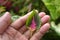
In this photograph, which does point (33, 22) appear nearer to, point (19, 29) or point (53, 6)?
point (19, 29)

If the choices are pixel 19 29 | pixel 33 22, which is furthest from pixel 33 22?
pixel 19 29

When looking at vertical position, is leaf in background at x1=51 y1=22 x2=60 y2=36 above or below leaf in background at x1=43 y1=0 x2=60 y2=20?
below

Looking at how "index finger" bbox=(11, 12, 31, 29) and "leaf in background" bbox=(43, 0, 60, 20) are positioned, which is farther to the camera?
"leaf in background" bbox=(43, 0, 60, 20)

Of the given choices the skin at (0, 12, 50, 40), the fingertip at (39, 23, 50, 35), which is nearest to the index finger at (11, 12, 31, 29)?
the skin at (0, 12, 50, 40)

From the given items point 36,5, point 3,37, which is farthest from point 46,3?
point 3,37

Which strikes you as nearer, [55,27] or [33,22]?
[33,22]

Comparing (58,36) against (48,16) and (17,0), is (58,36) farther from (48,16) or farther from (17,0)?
(17,0)

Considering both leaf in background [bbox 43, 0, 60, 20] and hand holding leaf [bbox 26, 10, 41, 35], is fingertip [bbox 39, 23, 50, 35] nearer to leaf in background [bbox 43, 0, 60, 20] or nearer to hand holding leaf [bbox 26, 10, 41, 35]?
hand holding leaf [bbox 26, 10, 41, 35]
